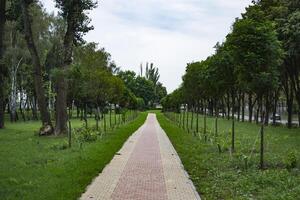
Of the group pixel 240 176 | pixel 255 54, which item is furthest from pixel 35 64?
pixel 240 176

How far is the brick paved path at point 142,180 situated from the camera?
1021 centimetres

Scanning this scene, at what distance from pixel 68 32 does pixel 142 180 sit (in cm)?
1684

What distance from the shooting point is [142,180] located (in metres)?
12.1

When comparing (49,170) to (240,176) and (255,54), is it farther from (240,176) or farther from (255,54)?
(255,54)

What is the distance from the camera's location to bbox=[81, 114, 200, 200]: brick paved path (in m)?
10.2

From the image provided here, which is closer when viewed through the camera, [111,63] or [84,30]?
[84,30]

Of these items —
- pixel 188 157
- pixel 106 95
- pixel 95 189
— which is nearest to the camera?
pixel 95 189

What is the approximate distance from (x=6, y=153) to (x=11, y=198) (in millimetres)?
8827

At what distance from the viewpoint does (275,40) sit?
3447 cm

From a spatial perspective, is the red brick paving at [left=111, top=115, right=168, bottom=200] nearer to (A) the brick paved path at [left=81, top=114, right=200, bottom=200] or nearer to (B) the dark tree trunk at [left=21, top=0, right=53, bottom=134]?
(A) the brick paved path at [left=81, top=114, right=200, bottom=200]

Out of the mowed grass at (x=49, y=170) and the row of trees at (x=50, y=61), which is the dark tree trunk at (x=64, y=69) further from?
the mowed grass at (x=49, y=170)

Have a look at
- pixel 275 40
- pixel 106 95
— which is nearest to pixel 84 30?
pixel 275 40

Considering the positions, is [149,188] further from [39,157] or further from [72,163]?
[39,157]

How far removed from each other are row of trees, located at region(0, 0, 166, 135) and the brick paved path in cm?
1089
